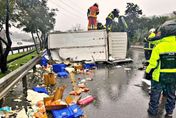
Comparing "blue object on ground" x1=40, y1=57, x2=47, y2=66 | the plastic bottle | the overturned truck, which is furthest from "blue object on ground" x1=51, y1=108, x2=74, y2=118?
the overturned truck

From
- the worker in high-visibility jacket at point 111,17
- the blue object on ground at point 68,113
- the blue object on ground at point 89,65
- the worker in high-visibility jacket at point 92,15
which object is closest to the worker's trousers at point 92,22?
the worker in high-visibility jacket at point 92,15

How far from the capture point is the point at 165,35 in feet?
18.4

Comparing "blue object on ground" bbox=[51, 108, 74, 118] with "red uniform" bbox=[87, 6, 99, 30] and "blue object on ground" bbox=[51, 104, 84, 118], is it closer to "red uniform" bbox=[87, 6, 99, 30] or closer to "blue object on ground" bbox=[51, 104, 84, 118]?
"blue object on ground" bbox=[51, 104, 84, 118]

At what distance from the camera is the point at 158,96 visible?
570 cm

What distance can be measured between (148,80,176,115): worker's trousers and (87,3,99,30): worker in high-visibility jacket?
12309 mm

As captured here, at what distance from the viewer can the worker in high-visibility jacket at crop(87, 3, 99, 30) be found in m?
17.6

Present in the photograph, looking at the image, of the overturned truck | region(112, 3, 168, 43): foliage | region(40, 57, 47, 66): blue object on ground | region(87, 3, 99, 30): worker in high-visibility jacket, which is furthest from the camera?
region(112, 3, 168, 43): foliage

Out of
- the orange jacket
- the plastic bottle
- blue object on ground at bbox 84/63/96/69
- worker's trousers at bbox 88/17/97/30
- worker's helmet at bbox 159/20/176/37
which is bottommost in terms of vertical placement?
the plastic bottle

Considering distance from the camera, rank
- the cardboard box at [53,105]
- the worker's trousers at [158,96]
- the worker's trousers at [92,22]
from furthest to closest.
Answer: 1. the worker's trousers at [92,22]
2. the worker's trousers at [158,96]
3. the cardboard box at [53,105]

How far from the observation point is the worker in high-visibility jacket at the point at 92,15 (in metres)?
17.6

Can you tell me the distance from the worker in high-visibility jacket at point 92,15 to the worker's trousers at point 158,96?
40.4 ft

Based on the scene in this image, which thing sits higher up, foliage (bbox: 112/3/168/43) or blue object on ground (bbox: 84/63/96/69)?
foliage (bbox: 112/3/168/43)

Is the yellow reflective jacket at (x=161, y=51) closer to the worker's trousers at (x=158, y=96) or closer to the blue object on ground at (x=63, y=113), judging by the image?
the worker's trousers at (x=158, y=96)

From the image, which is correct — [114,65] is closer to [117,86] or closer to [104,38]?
[104,38]
